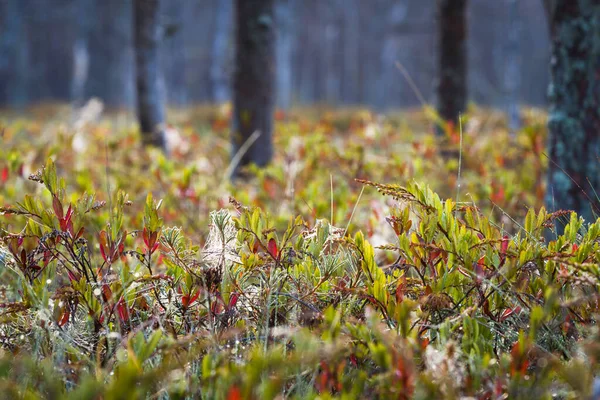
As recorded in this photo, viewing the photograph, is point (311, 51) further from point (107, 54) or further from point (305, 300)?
point (305, 300)

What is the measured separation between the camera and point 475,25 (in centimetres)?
4053

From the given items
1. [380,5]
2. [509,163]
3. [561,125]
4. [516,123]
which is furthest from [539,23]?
[561,125]

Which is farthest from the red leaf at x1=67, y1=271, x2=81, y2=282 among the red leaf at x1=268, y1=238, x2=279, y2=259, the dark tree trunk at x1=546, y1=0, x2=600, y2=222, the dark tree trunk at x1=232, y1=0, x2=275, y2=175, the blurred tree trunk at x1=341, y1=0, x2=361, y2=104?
the blurred tree trunk at x1=341, y1=0, x2=361, y2=104

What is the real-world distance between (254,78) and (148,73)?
79.6 inches

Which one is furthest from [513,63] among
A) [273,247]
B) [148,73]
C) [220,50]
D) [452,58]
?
[220,50]

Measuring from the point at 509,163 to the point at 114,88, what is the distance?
36481mm

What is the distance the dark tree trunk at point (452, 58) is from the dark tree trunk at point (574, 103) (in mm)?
3089

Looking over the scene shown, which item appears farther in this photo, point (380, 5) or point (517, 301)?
point (380, 5)

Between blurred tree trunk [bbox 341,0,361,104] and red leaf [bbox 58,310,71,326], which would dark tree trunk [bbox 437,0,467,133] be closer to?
red leaf [bbox 58,310,71,326]

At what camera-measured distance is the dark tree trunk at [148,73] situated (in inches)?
258

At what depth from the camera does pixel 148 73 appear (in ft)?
22.2

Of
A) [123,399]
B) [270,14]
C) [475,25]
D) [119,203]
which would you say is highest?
[475,25]

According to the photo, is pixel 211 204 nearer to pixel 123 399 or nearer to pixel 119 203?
pixel 119 203

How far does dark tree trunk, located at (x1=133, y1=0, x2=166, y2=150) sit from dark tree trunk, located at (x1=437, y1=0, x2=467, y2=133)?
3.15 metres
